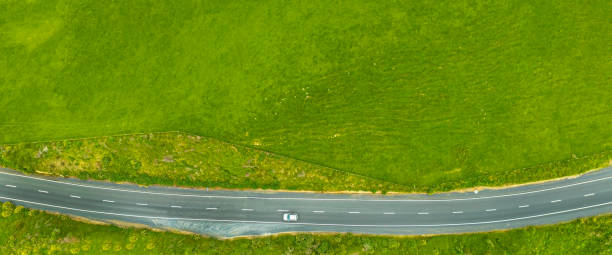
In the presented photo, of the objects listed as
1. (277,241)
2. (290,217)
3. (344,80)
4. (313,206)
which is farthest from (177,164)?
(344,80)

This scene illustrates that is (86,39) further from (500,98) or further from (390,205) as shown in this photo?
(500,98)

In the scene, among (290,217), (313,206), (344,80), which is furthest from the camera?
(313,206)

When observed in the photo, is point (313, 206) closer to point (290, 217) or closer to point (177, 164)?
point (290, 217)

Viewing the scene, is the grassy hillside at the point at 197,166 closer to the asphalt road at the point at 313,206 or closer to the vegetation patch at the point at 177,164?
the vegetation patch at the point at 177,164

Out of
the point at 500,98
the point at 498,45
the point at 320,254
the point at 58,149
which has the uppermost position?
the point at 498,45

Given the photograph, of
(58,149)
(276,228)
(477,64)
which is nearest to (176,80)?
(58,149)
